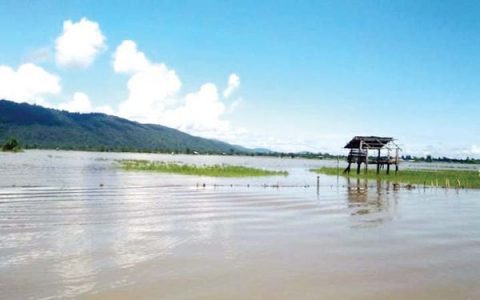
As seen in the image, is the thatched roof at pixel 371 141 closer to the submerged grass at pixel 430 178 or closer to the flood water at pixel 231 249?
the submerged grass at pixel 430 178

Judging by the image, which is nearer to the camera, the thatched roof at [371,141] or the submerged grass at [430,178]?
the submerged grass at [430,178]

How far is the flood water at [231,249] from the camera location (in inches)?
437

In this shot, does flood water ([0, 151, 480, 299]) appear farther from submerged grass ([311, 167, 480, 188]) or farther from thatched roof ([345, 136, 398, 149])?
thatched roof ([345, 136, 398, 149])

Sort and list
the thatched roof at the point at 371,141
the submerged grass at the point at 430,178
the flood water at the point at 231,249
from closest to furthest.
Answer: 1. the flood water at the point at 231,249
2. the submerged grass at the point at 430,178
3. the thatched roof at the point at 371,141

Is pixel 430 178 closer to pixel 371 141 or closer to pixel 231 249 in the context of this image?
pixel 371 141

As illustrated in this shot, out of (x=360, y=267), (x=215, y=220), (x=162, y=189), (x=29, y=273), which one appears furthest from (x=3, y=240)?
(x=162, y=189)

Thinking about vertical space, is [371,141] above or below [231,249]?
above

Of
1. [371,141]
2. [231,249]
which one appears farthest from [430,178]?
[231,249]

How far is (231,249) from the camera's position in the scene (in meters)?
15.3

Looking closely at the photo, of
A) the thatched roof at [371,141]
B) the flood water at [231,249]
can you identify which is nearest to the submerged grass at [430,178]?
the thatched roof at [371,141]

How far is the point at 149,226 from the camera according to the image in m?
18.9

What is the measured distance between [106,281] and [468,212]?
22424 millimetres

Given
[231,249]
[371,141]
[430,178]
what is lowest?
[231,249]

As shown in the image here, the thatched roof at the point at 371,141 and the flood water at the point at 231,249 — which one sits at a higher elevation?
the thatched roof at the point at 371,141
